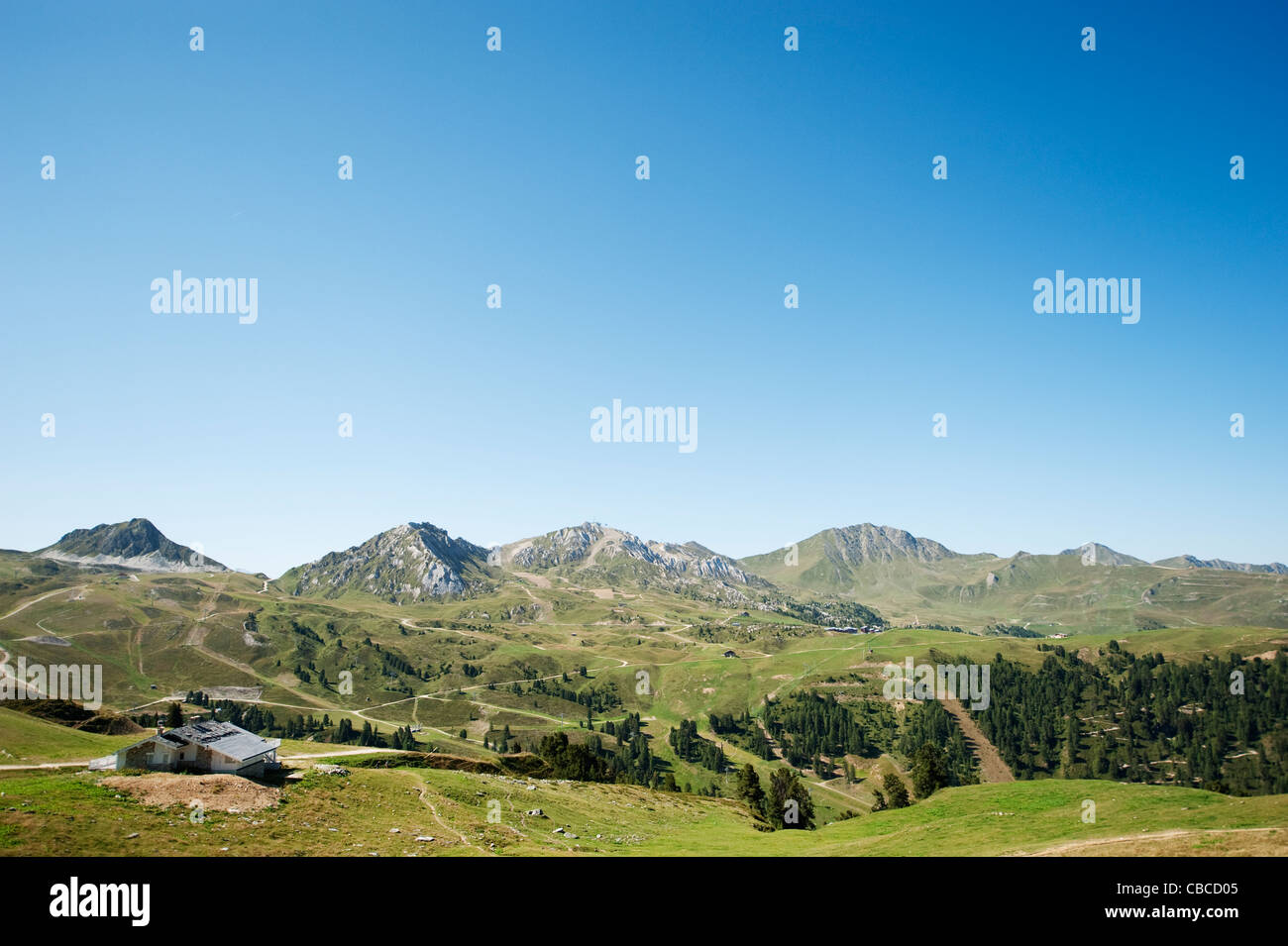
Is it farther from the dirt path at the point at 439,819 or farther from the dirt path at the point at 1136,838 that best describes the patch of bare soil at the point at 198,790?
the dirt path at the point at 1136,838

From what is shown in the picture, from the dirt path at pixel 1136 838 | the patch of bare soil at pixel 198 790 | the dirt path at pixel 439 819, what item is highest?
the dirt path at pixel 1136 838

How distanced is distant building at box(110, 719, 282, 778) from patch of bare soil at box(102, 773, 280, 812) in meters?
6.63

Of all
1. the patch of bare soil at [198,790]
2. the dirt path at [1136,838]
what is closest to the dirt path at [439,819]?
the patch of bare soil at [198,790]

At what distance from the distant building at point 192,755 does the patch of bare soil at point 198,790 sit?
6.63 meters

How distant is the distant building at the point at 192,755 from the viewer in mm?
61094

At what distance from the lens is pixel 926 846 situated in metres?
45.9

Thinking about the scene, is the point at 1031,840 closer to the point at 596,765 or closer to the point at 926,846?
the point at 926,846

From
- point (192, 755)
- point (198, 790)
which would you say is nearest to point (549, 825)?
point (198, 790)

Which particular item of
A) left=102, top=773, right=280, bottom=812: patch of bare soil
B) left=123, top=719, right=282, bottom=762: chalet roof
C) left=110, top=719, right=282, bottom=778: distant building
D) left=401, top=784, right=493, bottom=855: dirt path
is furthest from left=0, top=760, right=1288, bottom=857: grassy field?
left=123, top=719, right=282, bottom=762: chalet roof

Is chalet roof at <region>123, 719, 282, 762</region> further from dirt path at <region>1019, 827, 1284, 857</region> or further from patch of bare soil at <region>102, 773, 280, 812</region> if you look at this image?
dirt path at <region>1019, 827, 1284, 857</region>

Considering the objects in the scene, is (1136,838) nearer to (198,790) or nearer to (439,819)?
(439,819)
